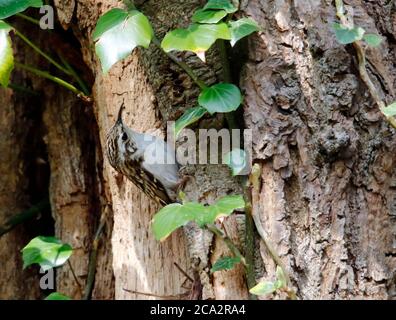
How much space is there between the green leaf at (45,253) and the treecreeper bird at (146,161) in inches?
9.5

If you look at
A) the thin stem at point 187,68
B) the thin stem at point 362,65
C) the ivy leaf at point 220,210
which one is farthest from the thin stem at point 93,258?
the thin stem at point 362,65

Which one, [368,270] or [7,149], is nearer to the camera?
[368,270]

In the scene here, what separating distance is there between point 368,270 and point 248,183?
12.2 inches

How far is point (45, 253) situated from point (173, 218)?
1.53 ft

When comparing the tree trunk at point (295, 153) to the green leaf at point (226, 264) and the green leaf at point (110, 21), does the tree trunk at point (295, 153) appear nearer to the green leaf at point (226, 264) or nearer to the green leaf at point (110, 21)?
the green leaf at point (226, 264)

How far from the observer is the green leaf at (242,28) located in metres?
1.38

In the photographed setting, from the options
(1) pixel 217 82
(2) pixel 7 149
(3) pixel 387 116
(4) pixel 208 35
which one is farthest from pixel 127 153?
(2) pixel 7 149

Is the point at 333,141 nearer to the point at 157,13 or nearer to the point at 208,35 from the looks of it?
the point at 208,35

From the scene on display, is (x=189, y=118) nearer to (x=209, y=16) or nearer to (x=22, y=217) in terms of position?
(x=209, y=16)

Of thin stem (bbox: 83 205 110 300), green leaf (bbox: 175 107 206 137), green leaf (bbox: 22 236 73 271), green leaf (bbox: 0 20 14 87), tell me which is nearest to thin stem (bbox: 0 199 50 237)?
thin stem (bbox: 83 205 110 300)

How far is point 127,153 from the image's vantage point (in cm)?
163

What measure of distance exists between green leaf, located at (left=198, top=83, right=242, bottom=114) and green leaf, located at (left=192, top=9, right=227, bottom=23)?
14 cm

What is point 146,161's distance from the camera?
1.63m

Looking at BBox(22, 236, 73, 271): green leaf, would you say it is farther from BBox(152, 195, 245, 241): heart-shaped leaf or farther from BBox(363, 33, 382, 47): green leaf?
BBox(363, 33, 382, 47): green leaf
